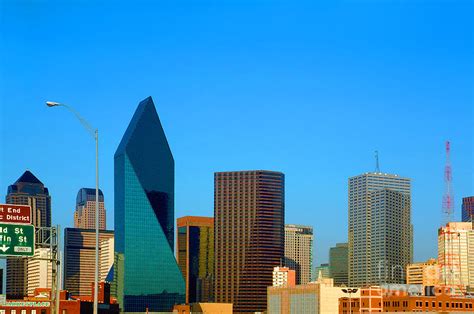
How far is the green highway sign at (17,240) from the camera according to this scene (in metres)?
83.8

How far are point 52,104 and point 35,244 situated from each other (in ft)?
62.8

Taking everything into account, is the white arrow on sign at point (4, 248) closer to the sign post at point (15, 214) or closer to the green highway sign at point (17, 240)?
the green highway sign at point (17, 240)

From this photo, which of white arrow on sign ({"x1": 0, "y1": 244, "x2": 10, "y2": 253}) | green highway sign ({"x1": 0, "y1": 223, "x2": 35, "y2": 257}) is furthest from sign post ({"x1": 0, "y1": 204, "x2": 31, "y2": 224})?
white arrow on sign ({"x1": 0, "y1": 244, "x2": 10, "y2": 253})

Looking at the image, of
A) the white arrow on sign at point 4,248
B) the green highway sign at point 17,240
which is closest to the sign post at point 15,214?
the green highway sign at point 17,240

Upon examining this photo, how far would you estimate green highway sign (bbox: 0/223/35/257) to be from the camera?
83.8 m

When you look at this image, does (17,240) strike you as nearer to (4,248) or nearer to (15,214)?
(4,248)

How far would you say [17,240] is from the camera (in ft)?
278

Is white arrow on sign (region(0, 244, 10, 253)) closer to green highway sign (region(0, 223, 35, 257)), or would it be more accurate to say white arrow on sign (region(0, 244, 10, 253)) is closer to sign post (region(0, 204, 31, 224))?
green highway sign (region(0, 223, 35, 257))

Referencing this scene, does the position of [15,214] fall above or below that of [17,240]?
above

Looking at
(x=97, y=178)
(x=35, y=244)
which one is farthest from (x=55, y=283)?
(x=97, y=178)

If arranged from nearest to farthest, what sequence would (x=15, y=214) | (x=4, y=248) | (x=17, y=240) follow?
(x=4, y=248) → (x=15, y=214) → (x=17, y=240)

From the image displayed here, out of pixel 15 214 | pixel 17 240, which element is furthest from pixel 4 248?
pixel 15 214

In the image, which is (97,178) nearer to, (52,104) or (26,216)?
(52,104)

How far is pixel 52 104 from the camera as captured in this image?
7194cm
